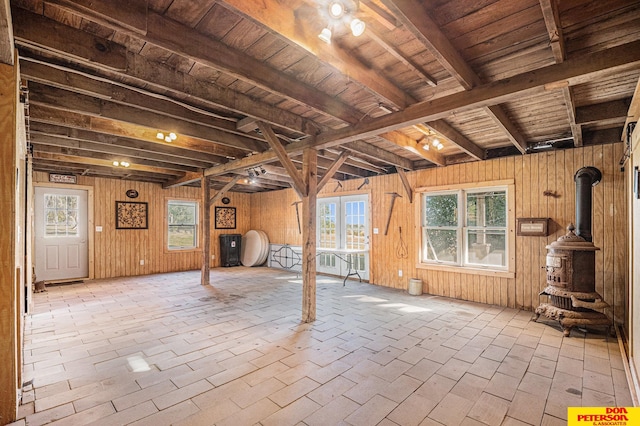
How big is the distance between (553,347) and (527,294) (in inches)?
59.7

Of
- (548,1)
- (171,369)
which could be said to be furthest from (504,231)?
(171,369)

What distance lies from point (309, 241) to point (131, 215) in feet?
19.5

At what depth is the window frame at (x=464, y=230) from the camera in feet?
15.3

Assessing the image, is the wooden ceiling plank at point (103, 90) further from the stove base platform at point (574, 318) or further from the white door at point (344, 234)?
the stove base platform at point (574, 318)

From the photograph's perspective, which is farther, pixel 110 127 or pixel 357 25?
pixel 110 127

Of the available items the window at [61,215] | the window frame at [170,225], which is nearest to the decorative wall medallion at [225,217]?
the window frame at [170,225]

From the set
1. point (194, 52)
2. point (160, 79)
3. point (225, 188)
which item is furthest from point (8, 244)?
point (225, 188)

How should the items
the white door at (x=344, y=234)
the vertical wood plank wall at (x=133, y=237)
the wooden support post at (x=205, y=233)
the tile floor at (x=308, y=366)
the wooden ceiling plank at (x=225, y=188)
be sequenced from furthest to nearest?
1. the vertical wood plank wall at (x=133, y=237)
2. the white door at (x=344, y=234)
3. the wooden ceiling plank at (x=225, y=188)
4. the wooden support post at (x=205, y=233)
5. the tile floor at (x=308, y=366)

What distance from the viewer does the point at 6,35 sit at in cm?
160

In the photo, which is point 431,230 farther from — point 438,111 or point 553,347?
point 438,111

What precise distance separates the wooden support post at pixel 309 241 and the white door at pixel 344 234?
9.08 feet

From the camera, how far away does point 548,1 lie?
5.03 ft

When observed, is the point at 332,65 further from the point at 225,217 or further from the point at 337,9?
the point at 225,217

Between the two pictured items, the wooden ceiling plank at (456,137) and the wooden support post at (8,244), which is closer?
the wooden support post at (8,244)
